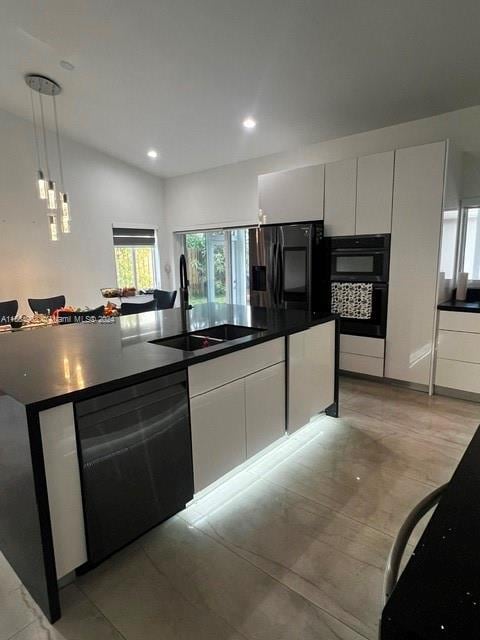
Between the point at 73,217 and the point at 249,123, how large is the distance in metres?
3.04

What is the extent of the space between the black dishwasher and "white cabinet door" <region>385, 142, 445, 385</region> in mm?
2659

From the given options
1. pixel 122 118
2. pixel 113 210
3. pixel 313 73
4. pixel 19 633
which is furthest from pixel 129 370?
pixel 113 210

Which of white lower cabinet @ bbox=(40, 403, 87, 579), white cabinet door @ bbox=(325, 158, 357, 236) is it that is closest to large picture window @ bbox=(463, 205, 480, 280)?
white cabinet door @ bbox=(325, 158, 357, 236)

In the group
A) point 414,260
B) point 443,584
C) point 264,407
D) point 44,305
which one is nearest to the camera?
point 443,584

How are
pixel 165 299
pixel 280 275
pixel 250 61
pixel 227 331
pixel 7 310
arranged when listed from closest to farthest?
pixel 227 331, pixel 250 61, pixel 280 275, pixel 7 310, pixel 165 299

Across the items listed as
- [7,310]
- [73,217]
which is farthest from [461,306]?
[73,217]

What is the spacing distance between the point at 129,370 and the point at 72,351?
1.72 ft

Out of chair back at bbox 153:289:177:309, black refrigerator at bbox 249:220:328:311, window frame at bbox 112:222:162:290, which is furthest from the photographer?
window frame at bbox 112:222:162:290

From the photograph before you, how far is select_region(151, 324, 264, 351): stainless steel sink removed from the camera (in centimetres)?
228

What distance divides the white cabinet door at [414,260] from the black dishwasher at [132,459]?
266 centimetres

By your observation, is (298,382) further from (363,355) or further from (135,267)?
(135,267)

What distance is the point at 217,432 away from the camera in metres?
2.03

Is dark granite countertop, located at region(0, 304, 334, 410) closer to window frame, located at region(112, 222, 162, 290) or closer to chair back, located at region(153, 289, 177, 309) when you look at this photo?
chair back, located at region(153, 289, 177, 309)

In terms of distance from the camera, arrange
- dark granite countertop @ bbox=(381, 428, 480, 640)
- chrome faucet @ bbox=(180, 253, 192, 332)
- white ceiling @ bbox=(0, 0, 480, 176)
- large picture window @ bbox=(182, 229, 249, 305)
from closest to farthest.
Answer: dark granite countertop @ bbox=(381, 428, 480, 640) → white ceiling @ bbox=(0, 0, 480, 176) → chrome faucet @ bbox=(180, 253, 192, 332) → large picture window @ bbox=(182, 229, 249, 305)
